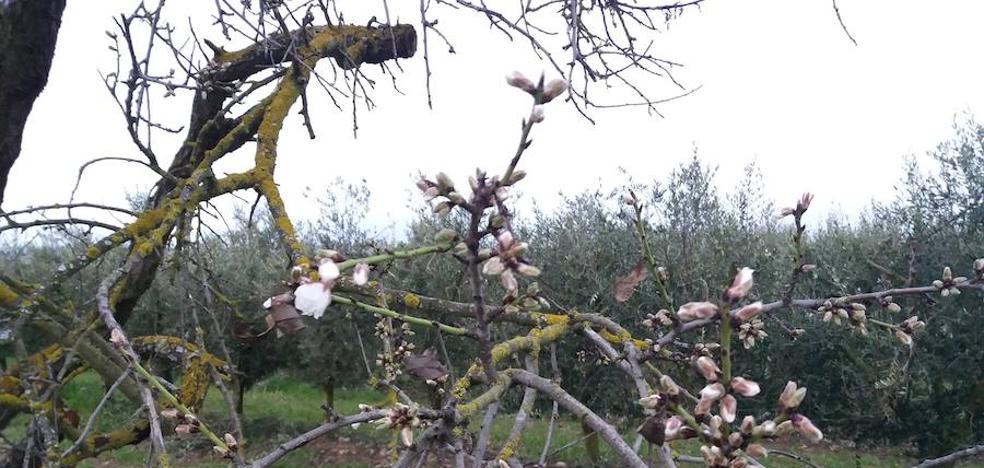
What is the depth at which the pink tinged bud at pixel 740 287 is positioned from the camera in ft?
2.94

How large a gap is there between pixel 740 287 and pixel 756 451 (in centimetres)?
19

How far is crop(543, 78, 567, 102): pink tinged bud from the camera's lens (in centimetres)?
95

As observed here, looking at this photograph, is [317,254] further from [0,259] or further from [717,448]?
[0,259]

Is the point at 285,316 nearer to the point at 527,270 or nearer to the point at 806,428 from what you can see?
the point at 527,270

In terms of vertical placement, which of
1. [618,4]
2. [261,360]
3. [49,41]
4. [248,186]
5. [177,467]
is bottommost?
[177,467]

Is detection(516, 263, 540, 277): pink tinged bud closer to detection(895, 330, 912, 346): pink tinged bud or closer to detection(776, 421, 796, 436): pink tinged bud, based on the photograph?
detection(776, 421, 796, 436): pink tinged bud

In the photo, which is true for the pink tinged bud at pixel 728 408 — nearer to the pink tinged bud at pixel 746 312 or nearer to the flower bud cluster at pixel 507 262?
the pink tinged bud at pixel 746 312

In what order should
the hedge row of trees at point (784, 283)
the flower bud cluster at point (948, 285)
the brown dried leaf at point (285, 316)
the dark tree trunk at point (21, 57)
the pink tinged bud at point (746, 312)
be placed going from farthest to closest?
the hedge row of trees at point (784, 283), the dark tree trunk at point (21, 57), the flower bud cluster at point (948, 285), the brown dried leaf at point (285, 316), the pink tinged bud at point (746, 312)

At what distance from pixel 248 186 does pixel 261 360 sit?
9.00 m

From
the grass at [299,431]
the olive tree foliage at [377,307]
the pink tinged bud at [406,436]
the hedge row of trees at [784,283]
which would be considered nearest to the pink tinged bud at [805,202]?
the olive tree foliage at [377,307]

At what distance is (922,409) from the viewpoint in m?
7.34

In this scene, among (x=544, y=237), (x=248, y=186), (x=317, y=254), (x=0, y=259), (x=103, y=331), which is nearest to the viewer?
(x=317, y=254)

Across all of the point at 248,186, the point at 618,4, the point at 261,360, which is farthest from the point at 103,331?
the point at 261,360

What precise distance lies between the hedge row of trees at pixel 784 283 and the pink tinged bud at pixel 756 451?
453cm
